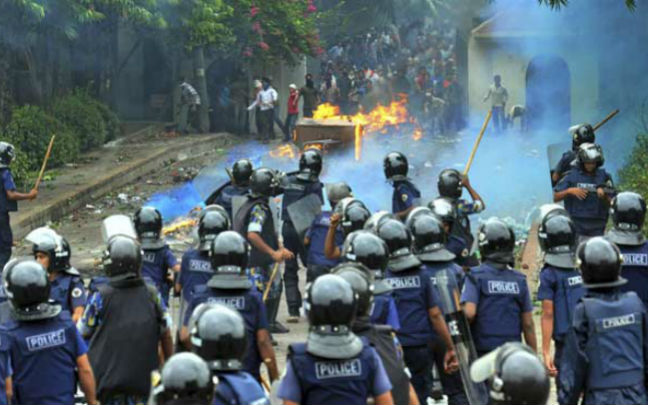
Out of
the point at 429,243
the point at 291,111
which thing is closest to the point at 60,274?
the point at 429,243

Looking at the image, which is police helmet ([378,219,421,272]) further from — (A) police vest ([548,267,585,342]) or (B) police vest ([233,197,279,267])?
(B) police vest ([233,197,279,267])

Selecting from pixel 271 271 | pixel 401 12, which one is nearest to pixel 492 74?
pixel 401 12

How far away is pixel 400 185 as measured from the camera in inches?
524

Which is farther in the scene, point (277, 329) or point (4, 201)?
point (4, 201)

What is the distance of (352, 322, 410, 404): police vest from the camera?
768cm

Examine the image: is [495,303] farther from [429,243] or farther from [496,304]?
[429,243]

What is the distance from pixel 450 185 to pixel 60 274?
12.9ft

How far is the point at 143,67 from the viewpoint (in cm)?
3619

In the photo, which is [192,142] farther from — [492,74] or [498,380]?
[498,380]

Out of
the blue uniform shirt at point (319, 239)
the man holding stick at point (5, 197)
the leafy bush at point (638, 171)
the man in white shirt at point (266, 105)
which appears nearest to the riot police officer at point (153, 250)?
the blue uniform shirt at point (319, 239)

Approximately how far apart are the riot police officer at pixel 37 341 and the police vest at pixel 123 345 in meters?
0.68

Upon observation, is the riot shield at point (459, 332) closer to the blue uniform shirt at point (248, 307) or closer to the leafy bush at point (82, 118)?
Result: the blue uniform shirt at point (248, 307)

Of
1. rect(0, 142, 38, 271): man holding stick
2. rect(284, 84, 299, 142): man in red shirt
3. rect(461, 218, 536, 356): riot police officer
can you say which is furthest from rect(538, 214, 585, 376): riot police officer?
rect(284, 84, 299, 142): man in red shirt

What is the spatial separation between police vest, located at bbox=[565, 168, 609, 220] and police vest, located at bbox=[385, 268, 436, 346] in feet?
17.7
